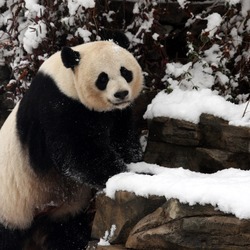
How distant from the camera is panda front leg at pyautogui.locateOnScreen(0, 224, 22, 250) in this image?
4629 mm

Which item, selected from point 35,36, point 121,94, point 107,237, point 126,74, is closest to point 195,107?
point 126,74

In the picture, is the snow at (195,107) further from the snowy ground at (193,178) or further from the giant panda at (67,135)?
the giant panda at (67,135)

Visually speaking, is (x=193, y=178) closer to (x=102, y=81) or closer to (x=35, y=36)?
(x=102, y=81)

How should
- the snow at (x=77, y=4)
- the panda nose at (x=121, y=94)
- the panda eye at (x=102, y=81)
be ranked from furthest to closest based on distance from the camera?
the snow at (x=77, y=4) → the panda eye at (x=102, y=81) → the panda nose at (x=121, y=94)

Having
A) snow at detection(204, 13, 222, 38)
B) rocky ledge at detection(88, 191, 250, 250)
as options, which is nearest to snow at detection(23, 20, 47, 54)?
snow at detection(204, 13, 222, 38)

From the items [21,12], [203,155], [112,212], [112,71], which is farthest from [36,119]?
[21,12]

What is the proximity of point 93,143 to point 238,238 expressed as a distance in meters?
1.43

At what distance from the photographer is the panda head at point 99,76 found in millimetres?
Answer: 3970

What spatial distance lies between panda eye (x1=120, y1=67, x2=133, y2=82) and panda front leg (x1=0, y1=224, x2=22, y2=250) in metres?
1.57

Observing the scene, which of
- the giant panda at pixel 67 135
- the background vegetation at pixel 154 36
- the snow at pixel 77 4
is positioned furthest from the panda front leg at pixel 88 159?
the snow at pixel 77 4

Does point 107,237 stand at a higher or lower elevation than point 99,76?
lower

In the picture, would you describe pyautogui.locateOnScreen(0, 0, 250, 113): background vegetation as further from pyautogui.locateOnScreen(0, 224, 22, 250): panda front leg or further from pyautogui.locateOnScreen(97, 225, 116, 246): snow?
pyautogui.locateOnScreen(97, 225, 116, 246): snow

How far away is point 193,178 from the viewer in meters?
3.46

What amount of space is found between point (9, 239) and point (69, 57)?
1.61 metres
